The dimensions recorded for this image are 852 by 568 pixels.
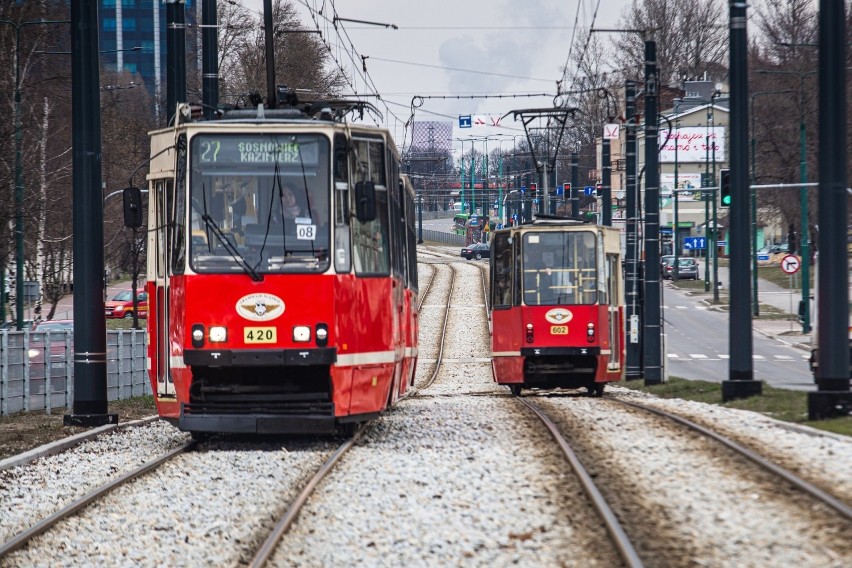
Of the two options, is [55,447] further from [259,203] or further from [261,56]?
[261,56]

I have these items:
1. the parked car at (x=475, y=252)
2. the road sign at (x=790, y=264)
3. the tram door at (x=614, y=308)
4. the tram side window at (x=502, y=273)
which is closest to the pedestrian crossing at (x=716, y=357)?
the road sign at (x=790, y=264)

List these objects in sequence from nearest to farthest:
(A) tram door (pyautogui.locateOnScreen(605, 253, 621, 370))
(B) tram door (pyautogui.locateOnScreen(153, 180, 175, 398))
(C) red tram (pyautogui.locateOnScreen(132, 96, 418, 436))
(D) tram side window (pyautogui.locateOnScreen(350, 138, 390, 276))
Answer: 1. (C) red tram (pyautogui.locateOnScreen(132, 96, 418, 436))
2. (D) tram side window (pyautogui.locateOnScreen(350, 138, 390, 276))
3. (B) tram door (pyautogui.locateOnScreen(153, 180, 175, 398))
4. (A) tram door (pyautogui.locateOnScreen(605, 253, 621, 370))

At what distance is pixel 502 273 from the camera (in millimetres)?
27922

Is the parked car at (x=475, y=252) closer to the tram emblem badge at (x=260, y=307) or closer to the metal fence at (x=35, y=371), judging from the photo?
the metal fence at (x=35, y=371)

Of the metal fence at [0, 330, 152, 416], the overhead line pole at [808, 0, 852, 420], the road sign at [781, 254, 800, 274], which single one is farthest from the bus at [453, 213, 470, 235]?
the overhead line pole at [808, 0, 852, 420]

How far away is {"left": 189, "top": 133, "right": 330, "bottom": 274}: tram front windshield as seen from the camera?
15.1 meters

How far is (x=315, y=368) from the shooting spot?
600 inches

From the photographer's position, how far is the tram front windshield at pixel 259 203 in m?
15.1

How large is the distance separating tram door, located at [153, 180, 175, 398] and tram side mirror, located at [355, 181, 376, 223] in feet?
6.79

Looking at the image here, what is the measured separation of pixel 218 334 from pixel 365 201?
6.46ft

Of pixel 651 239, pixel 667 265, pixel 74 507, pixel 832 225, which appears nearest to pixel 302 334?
→ pixel 74 507

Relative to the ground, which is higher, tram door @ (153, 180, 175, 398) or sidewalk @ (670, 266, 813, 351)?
tram door @ (153, 180, 175, 398)

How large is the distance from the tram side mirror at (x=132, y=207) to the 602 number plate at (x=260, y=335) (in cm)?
155

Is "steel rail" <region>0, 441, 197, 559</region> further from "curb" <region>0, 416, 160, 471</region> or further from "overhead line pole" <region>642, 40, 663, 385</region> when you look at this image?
"overhead line pole" <region>642, 40, 663, 385</region>
